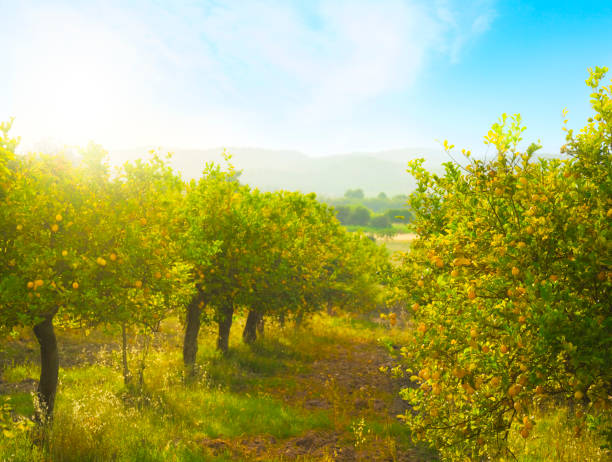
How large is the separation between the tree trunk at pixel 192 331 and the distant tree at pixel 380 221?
16992cm

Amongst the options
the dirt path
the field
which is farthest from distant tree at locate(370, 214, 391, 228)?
the field

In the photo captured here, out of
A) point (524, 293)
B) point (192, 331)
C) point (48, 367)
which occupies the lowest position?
point (192, 331)

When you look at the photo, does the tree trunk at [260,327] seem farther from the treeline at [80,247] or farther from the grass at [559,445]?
the grass at [559,445]

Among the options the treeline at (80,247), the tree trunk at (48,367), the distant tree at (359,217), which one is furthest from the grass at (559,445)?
the distant tree at (359,217)

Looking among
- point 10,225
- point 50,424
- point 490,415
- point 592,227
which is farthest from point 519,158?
point 50,424

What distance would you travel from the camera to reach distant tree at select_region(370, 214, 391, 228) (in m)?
184

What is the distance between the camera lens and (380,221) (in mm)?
185875

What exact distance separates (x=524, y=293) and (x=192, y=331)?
1471cm

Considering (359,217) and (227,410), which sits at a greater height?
(359,217)

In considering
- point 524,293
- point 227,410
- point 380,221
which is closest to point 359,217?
point 380,221

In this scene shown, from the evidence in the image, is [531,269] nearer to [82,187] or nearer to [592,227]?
[592,227]

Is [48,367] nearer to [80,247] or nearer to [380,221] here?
[80,247]

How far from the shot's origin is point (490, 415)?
5215mm

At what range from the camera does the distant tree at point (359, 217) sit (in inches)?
7407
